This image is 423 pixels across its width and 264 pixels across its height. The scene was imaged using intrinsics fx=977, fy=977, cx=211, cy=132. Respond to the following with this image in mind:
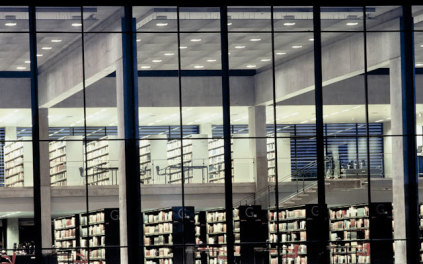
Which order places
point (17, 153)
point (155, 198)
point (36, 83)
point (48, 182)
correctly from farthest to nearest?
point (17, 153)
point (48, 182)
point (155, 198)
point (36, 83)

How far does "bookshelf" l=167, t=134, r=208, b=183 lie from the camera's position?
23938mm

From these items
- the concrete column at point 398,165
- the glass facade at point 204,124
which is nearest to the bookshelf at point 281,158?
the glass facade at point 204,124

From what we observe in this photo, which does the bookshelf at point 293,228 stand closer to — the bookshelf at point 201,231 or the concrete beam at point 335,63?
the bookshelf at point 201,231

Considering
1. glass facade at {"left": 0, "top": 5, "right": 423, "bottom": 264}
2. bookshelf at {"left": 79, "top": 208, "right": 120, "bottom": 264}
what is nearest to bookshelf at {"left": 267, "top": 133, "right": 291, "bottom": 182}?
glass facade at {"left": 0, "top": 5, "right": 423, "bottom": 264}

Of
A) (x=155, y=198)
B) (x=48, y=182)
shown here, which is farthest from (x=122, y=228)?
(x=48, y=182)

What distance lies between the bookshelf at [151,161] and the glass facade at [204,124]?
0.19ft

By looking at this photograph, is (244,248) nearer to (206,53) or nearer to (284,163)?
(206,53)

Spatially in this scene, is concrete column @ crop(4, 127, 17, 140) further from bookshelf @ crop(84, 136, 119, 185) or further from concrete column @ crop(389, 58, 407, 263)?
concrete column @ crop(389, 58, 407, 263)

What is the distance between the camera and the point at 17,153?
2883cm

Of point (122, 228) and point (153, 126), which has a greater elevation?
point (153, 126)

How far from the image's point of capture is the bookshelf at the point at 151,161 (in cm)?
2295

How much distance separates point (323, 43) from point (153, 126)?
14.5 feet
